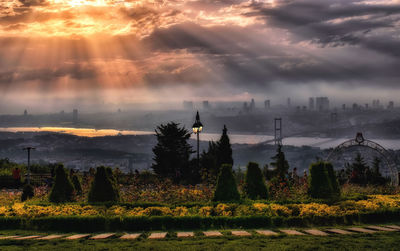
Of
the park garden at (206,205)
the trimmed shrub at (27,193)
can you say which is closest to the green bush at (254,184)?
the park garden at (206,205)

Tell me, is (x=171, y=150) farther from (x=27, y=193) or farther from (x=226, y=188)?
(x=226, y=188)

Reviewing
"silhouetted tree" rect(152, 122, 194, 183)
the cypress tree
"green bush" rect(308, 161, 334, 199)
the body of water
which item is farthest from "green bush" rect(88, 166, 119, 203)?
the body of water

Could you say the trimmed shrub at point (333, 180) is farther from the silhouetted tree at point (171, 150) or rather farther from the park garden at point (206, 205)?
the silhouetted tree at point (171, 150)

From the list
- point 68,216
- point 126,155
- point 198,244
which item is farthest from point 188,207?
point 126,155

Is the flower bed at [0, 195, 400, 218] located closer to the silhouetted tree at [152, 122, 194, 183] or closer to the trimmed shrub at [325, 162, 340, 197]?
the trimmed shrub at [325, 162, 340, 197]

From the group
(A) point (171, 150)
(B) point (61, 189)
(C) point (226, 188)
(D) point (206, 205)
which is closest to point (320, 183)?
(C) point (226, 188)

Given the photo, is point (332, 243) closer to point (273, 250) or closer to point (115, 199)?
point (273, 250)
